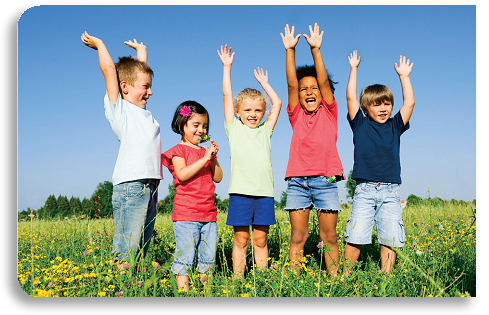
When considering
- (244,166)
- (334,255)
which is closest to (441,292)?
(334,255)

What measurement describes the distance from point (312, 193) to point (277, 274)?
77 centimetres

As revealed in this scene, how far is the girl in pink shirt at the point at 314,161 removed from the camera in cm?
315

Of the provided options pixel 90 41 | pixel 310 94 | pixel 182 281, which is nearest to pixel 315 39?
pixel 310 94

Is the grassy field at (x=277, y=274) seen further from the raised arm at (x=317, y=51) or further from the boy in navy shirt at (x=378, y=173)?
the raised arm at (x=317, y=51)

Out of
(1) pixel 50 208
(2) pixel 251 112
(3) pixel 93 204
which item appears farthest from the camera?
(3) pixel 93 204

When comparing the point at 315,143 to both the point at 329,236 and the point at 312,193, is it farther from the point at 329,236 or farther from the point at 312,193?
the point at 329,236

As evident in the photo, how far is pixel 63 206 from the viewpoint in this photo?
4.32m

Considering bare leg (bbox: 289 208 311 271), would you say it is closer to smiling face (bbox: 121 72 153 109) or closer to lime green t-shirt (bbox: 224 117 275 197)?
lime green t-shirt (bbox: 224 117 275 197)

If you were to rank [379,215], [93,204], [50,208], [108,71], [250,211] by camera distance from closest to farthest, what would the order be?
[108,71]
[250,211]
[379,215]
[50,208]
[93,204]

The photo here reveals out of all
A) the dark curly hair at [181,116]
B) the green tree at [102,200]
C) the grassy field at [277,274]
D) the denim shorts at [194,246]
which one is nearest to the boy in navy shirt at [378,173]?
the grassy field at [277,274]

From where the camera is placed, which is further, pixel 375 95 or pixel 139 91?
pixel 375 95

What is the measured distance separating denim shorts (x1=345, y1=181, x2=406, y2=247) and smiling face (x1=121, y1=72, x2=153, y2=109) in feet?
7.05

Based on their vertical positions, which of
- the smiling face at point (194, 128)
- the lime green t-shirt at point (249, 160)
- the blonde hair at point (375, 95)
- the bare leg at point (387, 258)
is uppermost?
the blonde hair at point (375, 95)

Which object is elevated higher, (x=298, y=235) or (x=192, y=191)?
(x=192, y=191)
